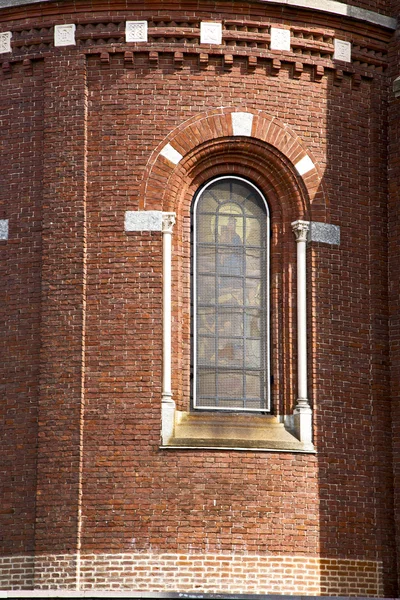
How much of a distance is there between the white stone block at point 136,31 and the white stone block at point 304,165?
3.25m

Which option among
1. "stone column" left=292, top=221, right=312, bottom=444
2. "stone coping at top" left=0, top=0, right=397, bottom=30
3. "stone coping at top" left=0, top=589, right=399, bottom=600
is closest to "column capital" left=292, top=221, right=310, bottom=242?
"stone column" left=292, top=221, right=312, bottom=444

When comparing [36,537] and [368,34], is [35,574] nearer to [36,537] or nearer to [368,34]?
[36,537]

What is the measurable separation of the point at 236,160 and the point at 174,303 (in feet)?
8.85

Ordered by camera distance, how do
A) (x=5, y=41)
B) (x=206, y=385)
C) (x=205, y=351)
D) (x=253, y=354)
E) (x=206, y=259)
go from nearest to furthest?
(x=206, y=385) → (x=205, y=351) → (x=253, y=354) → (x=206, y=259) → (x=5, y=41)

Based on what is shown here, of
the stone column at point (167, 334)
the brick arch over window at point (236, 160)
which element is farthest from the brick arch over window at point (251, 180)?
the stone column at point (167, 334)

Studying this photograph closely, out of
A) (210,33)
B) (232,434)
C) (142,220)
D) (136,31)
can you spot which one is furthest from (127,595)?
(210,33)

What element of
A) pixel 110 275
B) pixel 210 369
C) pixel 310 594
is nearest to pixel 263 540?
pixel 310 594

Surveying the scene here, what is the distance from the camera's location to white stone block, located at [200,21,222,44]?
956 inches

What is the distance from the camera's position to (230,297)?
2414 centimetres

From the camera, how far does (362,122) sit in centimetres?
2519

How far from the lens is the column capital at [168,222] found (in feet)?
77.9

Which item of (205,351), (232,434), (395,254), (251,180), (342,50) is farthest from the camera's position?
(342,50)

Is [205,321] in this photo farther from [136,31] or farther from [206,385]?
[136,31]

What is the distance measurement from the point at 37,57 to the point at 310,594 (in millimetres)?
9790
